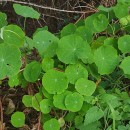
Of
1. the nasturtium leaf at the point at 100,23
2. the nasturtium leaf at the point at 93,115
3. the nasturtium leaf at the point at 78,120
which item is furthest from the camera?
the nasturtium leaf at the point at 100,23

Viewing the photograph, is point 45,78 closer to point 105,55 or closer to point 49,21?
point 105,55

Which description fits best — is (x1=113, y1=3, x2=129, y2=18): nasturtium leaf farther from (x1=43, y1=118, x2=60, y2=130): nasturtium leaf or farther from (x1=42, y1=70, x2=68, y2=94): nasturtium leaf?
(x1=43, y1=118, x2=60, y2=130): nasturtium leaf

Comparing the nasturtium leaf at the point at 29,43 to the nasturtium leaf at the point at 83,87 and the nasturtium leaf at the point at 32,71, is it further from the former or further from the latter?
the nasturtium leaf at the point at 83,87

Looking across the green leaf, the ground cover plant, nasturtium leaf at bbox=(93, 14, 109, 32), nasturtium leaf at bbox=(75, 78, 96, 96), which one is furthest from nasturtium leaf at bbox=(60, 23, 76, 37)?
the green leaf

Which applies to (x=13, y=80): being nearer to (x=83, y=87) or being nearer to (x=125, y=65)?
(x=83, y=87)

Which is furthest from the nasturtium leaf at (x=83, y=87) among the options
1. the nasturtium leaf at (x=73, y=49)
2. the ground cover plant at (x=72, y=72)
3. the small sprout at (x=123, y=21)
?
the small sprout at (x=123, y=21)

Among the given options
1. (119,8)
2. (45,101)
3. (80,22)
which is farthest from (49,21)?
(45,101)
